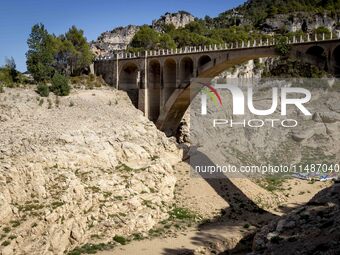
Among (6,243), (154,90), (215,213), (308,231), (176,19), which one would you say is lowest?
(215,213)

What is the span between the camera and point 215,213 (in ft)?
136

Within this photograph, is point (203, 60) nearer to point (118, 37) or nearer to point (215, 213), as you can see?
point (215, 213)

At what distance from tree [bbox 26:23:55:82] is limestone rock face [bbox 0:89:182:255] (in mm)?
7299

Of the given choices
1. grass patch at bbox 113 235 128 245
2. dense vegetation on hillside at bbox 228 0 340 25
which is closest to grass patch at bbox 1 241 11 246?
grass patch at bbox 113 235 128 245

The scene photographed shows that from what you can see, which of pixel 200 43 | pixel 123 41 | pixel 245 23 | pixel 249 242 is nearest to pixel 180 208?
pixel 249 242

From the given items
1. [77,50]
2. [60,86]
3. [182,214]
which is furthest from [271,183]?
[77,50]

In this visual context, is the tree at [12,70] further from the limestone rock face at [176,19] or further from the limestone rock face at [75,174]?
the limestone rock face at [176,19]

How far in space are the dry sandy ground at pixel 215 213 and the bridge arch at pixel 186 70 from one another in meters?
10.5

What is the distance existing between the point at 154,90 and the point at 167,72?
311 cm

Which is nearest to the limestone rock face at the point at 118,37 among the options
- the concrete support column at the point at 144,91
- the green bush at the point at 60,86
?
the concrete support column at the point at 144,91

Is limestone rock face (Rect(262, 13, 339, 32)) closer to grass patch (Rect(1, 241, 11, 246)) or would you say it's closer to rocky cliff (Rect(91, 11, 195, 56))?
rocky cliff (Rect(91, 11, 195, 56))

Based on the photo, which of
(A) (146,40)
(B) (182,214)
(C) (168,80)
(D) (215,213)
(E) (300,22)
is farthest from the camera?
(E) (300,22)

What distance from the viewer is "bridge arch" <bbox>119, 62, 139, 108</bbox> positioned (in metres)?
58.9

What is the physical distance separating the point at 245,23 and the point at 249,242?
100401mm
